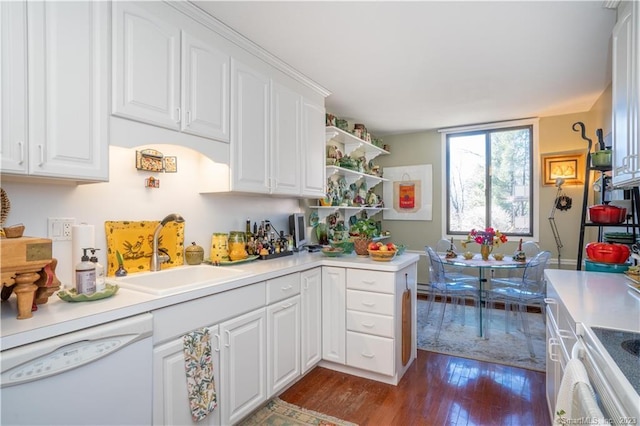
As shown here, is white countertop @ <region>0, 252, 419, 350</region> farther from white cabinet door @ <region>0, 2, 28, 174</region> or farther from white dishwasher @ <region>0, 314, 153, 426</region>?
white cabinet door @ <region>0, 2, 28, 174</region>

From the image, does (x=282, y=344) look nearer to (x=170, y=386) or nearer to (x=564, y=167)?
(x=170, y=386)

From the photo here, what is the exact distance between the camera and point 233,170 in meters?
2.25

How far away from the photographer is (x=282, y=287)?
223 cm

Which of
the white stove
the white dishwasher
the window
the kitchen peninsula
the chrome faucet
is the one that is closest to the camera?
the white stove

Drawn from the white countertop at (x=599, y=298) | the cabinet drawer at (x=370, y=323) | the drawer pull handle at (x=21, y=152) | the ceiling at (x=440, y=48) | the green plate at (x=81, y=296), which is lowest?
the cabinet drawer at (x=370, y=323)

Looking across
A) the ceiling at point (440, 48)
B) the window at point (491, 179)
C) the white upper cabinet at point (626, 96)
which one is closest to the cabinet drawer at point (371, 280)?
the white upper cabinet at point (626, 96)

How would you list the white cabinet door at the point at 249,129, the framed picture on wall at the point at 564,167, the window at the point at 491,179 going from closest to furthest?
Result: the white cabinet door at the point at 249,129 → the framed picture on wall at the point at 564,167 → the window at the point at 491,179

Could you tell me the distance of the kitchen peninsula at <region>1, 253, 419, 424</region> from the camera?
1345mm

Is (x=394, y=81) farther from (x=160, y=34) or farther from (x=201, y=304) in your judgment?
(x=201, y=304)

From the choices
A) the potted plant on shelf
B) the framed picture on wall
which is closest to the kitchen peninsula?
the potted plant on shelf

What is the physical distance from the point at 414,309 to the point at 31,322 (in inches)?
99.2

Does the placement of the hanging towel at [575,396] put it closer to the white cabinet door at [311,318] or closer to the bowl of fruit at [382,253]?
the bowl of fruit at [382,253]

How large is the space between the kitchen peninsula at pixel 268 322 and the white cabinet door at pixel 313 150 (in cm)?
72

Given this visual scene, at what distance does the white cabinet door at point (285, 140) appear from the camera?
103 inches
